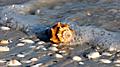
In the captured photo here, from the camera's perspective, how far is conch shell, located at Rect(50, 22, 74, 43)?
6.30 m

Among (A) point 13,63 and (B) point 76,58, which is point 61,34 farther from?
(A) point 13,63

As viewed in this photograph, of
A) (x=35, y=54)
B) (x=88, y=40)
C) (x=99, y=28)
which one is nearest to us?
(x=35, y=54)

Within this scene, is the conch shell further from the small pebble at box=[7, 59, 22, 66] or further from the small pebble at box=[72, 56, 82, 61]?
the small pebble at box=[7, 59, 22, 66]

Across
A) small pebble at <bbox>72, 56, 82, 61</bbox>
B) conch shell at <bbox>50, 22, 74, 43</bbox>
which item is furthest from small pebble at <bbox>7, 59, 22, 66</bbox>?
conch shell at <bbox>50, 22, 74, 43</bbox>

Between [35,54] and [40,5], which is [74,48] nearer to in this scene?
[35,54]

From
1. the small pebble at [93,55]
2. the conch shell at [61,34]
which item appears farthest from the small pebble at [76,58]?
the conch shell at [61,34]

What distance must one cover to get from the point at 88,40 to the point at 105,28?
80 cm

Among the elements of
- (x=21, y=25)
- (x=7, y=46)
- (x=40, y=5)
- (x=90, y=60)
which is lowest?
(x=90, y=60)

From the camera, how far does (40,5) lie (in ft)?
30.2

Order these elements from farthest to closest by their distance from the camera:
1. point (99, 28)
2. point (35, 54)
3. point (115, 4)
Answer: point (115, 4) → point (99, 28) → point (35, 54)

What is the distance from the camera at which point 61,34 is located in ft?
20.8

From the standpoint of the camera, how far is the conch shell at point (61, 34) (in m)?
6.30

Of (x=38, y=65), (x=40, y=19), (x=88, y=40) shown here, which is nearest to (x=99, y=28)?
(x=88, y=40)

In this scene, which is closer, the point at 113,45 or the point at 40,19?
the point at 113,45
